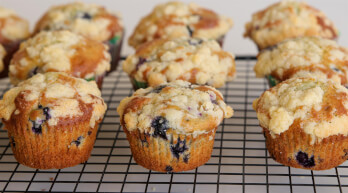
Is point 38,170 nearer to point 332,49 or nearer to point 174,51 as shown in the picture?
point 174,51

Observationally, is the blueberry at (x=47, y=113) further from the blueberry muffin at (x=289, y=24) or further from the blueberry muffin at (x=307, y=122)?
the blueberry muffin at (x=289, y=24)

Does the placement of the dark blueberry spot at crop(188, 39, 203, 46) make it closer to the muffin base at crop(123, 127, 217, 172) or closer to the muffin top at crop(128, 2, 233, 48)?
the muffin top at crop(128, 2, 233, 48)

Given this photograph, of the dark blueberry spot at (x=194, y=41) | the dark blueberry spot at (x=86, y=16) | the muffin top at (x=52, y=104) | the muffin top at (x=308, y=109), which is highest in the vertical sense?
the muffin top at (x=52, y=104)

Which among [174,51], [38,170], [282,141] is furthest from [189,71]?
[38,170]

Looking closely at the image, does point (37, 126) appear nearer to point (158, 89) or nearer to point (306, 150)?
point (158, 89)

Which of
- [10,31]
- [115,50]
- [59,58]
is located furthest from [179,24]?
[10,31]

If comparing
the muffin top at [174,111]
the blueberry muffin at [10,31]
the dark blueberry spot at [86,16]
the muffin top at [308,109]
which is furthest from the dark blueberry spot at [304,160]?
the blueberry muffin at [10,31]
